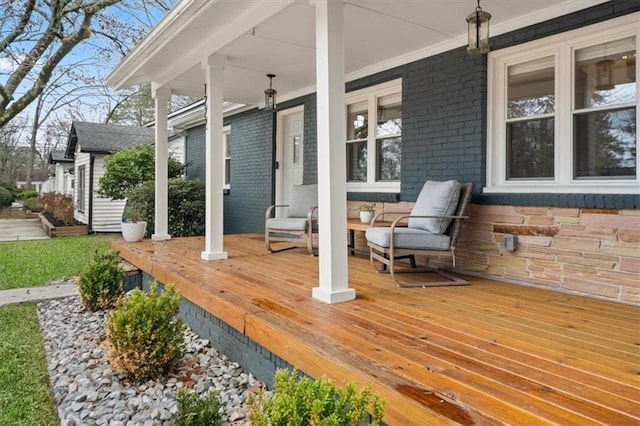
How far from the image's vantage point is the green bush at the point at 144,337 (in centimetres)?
280

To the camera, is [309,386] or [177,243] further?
[177,243]

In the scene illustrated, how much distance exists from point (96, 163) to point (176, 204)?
4688mm

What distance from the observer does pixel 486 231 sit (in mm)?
3992

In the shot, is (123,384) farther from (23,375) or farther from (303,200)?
(303,200)

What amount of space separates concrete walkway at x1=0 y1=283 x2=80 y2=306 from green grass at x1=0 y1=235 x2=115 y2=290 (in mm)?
A: 314

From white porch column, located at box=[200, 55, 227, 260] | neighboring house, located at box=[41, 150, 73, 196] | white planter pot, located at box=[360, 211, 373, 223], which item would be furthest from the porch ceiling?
neighboring house, located at box=[41, 150, 73, 196]

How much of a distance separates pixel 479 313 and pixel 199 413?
5.87ft

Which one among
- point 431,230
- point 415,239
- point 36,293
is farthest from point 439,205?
point 36,293

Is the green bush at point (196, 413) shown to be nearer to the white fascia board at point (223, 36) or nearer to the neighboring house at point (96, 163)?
the white fascia board at point (223, 36)

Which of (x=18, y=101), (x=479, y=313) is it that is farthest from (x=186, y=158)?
(x=479, y=313)

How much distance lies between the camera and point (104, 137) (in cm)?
1254

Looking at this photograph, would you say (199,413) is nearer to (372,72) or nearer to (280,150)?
(372,72)

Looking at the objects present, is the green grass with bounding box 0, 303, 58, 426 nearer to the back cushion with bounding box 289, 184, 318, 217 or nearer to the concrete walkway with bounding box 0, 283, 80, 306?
the concrete walkway with bounding box 0, 283, 80, 306

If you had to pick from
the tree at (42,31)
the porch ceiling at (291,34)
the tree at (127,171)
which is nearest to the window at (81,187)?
the tree at (42,31)
